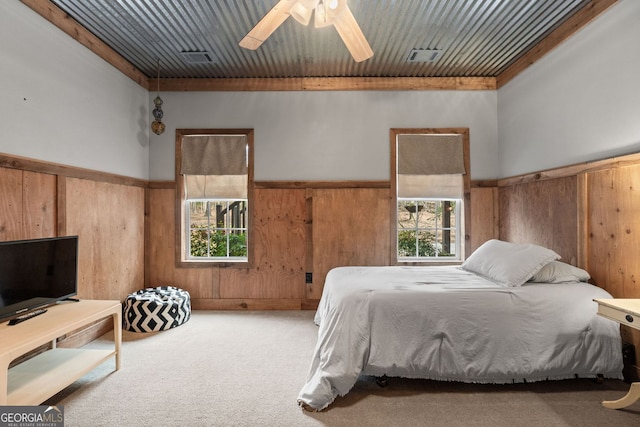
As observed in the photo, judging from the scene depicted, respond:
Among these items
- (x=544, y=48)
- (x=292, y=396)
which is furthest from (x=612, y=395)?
(x=544, y=48)

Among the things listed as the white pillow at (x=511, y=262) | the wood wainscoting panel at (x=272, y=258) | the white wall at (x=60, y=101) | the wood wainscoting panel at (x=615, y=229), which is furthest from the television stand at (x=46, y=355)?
the wood wainscoting panel at (x=615, y=229)

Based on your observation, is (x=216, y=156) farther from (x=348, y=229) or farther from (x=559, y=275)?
(x=559, y=275)

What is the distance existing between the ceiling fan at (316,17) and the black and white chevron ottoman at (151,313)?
8.92ft

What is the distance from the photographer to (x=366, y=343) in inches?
88.5

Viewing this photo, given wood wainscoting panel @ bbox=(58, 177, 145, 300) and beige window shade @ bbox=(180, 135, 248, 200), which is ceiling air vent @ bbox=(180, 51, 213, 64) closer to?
beige window shade @ bbox=(180, 135, 248, 200)

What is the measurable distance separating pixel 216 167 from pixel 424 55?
9.27 ft

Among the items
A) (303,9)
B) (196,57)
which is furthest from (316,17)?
(196,57)

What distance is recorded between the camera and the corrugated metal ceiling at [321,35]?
9.12 feet

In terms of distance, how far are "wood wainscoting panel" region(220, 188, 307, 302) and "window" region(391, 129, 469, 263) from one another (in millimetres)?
1247

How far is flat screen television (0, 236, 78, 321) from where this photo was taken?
84.4 inches

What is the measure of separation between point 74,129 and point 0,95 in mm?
689

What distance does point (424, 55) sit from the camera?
3639mm

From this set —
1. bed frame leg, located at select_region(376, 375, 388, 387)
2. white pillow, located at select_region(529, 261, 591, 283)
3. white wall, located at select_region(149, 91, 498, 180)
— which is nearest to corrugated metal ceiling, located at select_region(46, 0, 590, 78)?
white wall, located at select_region(149, 91, 498, 180)

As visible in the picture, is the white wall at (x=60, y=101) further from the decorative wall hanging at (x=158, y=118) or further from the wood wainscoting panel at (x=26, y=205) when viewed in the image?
the decorative wall hanging at (x=158, y=118)
